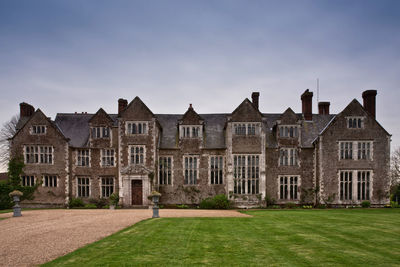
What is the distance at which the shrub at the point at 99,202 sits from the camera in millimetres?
28973

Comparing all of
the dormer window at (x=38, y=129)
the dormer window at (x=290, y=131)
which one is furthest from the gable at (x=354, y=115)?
the dormer window at (x=38, y=129)

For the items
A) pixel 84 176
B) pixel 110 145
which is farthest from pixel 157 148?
pixel 84 176

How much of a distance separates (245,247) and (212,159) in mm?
19841

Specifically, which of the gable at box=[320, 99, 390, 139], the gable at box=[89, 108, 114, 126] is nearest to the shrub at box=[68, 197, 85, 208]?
the gable at box=[89, 108, 114, 126]

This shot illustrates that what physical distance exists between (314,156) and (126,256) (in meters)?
25.5

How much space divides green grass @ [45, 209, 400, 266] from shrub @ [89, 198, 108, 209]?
16.1 m

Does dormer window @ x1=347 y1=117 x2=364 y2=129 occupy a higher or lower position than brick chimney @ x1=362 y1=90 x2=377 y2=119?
lower

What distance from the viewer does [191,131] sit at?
30.3 metres

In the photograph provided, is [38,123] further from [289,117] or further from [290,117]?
[290,117]

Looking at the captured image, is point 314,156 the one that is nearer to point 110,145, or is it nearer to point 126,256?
point 110,145

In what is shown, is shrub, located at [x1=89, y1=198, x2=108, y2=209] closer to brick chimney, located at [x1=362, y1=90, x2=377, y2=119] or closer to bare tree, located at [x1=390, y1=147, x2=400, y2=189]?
brick chimney, located at [x1=362, y1=90, x2=377, y2=119]

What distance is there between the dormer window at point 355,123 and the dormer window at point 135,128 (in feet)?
70.2

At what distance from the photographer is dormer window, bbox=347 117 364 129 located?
29.1 meters

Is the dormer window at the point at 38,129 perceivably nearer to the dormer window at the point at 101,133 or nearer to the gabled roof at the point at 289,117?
the dormer window at the point at 101,133
